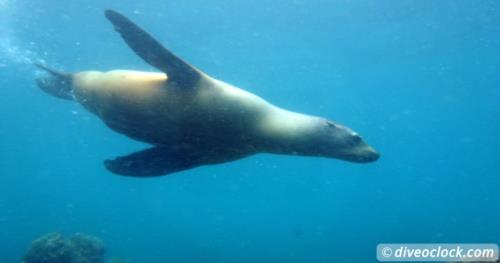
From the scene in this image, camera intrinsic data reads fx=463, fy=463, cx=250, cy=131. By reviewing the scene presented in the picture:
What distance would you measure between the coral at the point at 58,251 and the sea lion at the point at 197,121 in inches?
243

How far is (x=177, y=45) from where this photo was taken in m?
18.1

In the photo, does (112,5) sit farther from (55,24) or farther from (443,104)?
(443,104)

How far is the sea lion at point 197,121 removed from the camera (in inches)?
157

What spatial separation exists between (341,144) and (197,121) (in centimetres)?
128

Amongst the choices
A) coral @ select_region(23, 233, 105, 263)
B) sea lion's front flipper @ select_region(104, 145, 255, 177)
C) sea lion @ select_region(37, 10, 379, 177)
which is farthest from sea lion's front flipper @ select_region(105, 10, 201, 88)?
coral @ select_region(23, 233, 105, 263)

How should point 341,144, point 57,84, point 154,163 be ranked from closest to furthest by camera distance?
point 341,144 → point 154,163 → point 57,84

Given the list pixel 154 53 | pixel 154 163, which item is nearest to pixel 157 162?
pixel 154 163

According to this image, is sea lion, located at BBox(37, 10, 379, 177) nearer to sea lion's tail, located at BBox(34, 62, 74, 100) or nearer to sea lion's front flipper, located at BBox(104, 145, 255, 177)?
sea lion's front flipper, located at BBox(104, 145, 255, 177)

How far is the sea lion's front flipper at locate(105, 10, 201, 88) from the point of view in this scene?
4.08 m

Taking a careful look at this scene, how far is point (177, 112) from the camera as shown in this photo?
418cm

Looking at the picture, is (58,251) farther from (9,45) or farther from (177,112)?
(9,45)

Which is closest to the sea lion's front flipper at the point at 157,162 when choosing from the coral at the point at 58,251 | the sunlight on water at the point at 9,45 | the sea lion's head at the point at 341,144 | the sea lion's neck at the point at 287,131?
the sea lion's neck at the point at 287,131

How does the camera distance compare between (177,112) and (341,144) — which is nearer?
(341,144)

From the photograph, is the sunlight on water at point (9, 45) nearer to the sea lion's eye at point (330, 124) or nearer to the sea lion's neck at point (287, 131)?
the sea lion's neck at point (287, 131)
